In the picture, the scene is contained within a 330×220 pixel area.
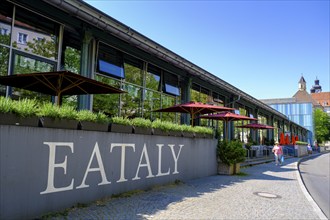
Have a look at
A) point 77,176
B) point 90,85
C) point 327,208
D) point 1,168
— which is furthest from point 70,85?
point 327,208

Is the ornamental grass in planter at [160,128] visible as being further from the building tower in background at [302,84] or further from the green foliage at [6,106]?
the building tower in background at [302,84]

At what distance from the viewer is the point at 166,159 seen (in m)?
8.77

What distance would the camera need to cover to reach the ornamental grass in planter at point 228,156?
1205 centimetres

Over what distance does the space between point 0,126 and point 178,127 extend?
19.0 feet

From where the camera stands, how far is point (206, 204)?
6.73 metres

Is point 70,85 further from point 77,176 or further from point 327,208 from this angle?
point 327,208

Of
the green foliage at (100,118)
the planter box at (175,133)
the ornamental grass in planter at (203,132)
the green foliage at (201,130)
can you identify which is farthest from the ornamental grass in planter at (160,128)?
the green foliage at (100,118)

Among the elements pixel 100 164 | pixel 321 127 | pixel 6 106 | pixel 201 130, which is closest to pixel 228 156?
pixel 201 130

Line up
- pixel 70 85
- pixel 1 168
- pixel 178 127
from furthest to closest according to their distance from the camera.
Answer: pixel 178 127 → pixel 70 85 → pixel 1 168

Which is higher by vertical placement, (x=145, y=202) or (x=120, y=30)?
(x=120, y=30)

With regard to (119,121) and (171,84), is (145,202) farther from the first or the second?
(171,84)

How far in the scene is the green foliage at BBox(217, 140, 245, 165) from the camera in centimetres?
1204

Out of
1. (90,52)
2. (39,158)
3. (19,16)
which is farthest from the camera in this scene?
(90,52)

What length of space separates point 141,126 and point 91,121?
1802mm
